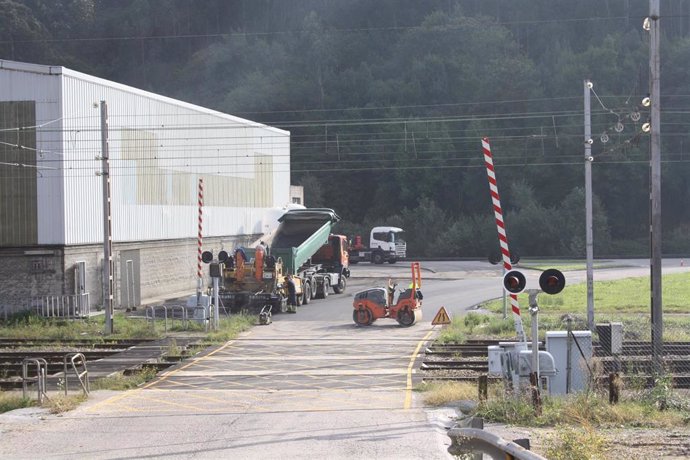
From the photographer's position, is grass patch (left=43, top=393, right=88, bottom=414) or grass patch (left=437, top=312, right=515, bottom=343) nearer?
grass patch (left=43, top=393, right=88, bottom=414)

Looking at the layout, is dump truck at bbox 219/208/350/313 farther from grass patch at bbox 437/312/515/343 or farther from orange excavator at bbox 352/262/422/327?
grass patch at bbox 437/312/515/343

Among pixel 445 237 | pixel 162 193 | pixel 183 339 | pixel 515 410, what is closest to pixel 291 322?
pixel 183 339

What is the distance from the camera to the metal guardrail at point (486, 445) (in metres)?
7.27

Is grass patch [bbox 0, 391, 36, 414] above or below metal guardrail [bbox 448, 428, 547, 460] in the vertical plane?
below

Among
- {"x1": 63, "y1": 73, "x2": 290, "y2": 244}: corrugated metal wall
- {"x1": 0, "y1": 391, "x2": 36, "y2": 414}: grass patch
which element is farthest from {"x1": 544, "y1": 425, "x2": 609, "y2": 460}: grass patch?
{"x1": 63, "y1": 73, "x2": 290, "y2": 244}: corrugated metal wall

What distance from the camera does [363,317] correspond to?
31531 millimetres

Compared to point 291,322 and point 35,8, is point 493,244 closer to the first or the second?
point 291,322

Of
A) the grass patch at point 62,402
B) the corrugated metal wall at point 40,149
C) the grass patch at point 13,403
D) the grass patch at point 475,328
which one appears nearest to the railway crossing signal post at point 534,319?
the grass patch at point 62,402

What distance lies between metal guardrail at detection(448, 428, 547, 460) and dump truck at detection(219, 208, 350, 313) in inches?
1071

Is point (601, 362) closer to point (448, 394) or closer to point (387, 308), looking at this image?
point (448, 394)

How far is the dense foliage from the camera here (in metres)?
81.6

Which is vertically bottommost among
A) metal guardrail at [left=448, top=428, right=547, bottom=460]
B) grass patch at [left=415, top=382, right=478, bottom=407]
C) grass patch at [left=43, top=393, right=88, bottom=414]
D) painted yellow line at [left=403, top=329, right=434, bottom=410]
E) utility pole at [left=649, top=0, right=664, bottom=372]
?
painted yellow line at [left=403, top=329, right=434, bottom=410]

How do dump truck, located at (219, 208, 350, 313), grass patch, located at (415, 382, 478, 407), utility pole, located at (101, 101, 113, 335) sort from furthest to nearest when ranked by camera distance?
dump truck, located at (219, 208, 350, 313)
utility pole, located at (101, 101, 113, 335)
grass patch, located at (415, 382, 478, 407)

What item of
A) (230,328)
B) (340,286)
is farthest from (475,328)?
(340,286)
